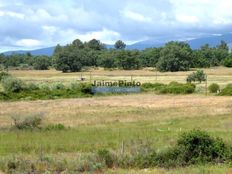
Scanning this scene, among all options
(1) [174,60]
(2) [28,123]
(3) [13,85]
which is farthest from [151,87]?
(1) [174,60]

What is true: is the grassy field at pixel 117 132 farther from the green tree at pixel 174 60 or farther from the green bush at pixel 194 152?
the green tree at pixel 174 60

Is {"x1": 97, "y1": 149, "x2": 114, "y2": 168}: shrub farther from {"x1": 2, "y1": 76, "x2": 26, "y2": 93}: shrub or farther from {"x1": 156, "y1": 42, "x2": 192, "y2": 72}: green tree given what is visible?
{"x1": 156, "y1": 42, "x2": 192, "y2": 72}: green tree

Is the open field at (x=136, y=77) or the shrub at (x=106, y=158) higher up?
the shrub at (x=106, y=158)

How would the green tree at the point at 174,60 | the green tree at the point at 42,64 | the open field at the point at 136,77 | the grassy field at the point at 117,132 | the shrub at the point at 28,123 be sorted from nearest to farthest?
1. the grassy field at the point at 117,132
2. the shrub at the point at 28,123
3. the open field at the point at 136,77
4. the green tree at the point at 174,60
5. the green tree at the point at 42,64

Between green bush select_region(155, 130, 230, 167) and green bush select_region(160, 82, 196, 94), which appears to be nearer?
green bush select_region(155, 130, 230, 167)

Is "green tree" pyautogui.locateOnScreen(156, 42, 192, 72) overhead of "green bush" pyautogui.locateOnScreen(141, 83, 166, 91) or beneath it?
overhead

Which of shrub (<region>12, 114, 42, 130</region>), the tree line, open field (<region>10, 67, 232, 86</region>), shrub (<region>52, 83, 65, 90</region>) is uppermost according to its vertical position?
the tree line

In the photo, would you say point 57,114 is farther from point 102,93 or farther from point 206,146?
point 102,93

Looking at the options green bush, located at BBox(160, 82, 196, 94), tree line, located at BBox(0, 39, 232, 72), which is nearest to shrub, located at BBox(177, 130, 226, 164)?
green bush, located at BBox(160, 82, 196, 94)

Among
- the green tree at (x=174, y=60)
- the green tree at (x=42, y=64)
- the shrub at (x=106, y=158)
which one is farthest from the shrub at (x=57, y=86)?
the green tree at (x=42, y=64)

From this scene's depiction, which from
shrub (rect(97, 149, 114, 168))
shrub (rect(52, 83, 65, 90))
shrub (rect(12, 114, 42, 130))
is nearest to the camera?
shrub (rect(97, 149, 114, 168))

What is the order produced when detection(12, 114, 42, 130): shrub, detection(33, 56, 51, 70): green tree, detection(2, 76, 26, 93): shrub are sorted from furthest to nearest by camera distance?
1. detection(33, 56, 51, 70): green tree
2. detection(2, 76, 26, 93): shrub
3. detection(12, 114, 42, 130): shrub

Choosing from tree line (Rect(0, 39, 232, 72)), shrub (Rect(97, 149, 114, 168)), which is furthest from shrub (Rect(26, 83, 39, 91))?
tree line (Rect(0, 39, 232, 72))

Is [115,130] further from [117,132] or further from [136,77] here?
[136,77]
